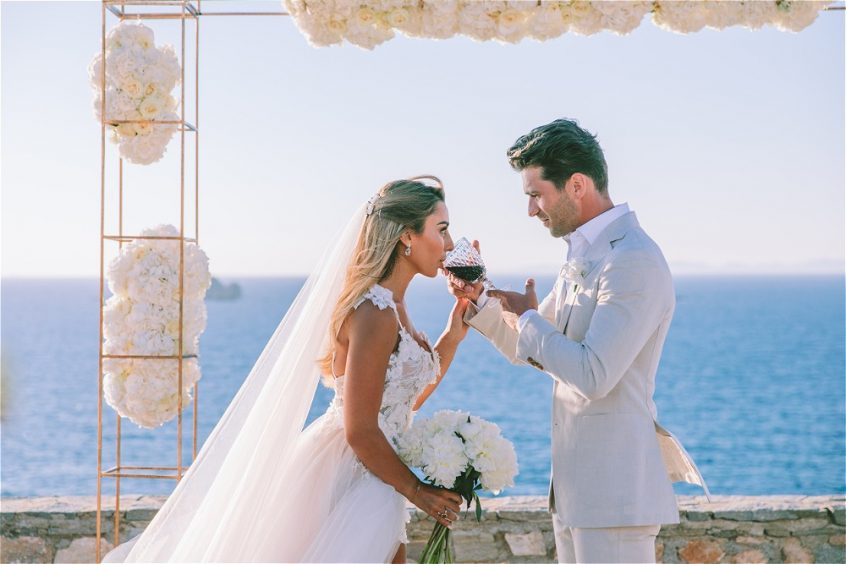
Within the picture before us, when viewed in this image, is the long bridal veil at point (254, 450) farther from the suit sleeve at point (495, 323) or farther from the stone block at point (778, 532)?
the stone block at point (778, 532)

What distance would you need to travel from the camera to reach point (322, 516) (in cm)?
335

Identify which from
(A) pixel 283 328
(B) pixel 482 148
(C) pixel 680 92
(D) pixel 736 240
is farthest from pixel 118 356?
(D) pixel 736 240

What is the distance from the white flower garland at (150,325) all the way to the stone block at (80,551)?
92 cm

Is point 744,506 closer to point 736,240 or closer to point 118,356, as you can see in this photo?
point 118,356

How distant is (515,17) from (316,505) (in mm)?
2211

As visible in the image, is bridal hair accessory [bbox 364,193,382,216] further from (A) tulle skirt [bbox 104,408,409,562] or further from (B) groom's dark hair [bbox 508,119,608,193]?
(A) tulle skirt [bbox 104,408,409,562]

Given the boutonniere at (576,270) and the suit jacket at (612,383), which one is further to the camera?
the boutonniere at (576,270)

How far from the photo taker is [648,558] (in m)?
3.06

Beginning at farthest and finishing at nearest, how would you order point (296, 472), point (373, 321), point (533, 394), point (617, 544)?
point (533, 394) → point (296, 472) → point (373, 321) → point (617, 544)

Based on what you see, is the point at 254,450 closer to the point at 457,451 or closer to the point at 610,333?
the point at 457,451

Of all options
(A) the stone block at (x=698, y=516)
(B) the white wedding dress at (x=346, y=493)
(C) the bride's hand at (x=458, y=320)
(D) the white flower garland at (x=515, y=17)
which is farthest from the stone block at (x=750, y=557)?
(D) the white flower garland at (x=515, y=17)

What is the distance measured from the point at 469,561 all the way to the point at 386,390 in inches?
80.0

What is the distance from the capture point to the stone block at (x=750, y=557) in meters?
4.98

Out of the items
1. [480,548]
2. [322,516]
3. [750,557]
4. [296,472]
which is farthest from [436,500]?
[750,557]
